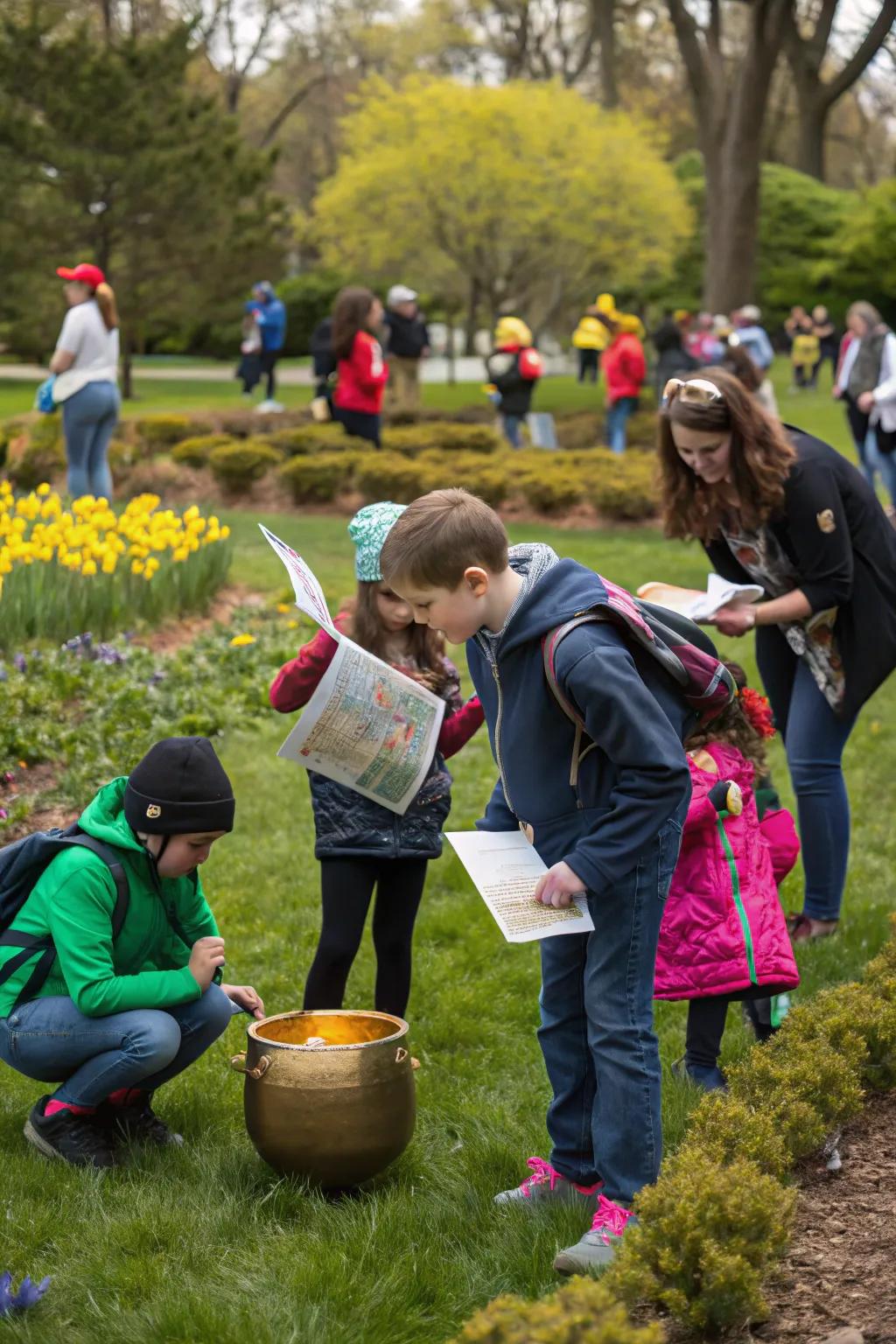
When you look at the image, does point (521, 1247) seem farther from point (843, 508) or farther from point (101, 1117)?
point (843, 508)

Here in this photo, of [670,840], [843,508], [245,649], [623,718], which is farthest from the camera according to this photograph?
[245,649]

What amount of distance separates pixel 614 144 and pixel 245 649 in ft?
65.9

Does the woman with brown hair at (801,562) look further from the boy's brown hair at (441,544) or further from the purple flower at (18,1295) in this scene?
the purple flower at (18,1295)

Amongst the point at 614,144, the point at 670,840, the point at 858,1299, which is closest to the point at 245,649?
the point at 670,840

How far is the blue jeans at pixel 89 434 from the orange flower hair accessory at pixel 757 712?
708 cm

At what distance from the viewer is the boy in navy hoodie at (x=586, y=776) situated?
2.90 m

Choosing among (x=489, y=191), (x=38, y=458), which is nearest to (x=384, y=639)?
(x=38, y=458)

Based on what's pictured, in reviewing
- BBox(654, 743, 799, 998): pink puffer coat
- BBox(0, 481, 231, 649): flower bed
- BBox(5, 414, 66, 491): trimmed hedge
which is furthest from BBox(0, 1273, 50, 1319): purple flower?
BBox(5, 414, 66, 491): trimmed hedge

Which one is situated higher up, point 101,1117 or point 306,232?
point 306,232

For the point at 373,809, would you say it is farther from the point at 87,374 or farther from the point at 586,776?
the point at 87,374

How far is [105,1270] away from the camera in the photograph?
2992 millimetres

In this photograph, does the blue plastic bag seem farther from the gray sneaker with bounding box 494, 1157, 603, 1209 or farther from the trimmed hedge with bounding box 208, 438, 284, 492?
the gray sneaker with bounding box 494, 1157, 603, 1209

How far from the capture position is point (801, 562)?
188 inches

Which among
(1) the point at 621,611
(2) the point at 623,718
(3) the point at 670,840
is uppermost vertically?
(1) the point at 621,611
